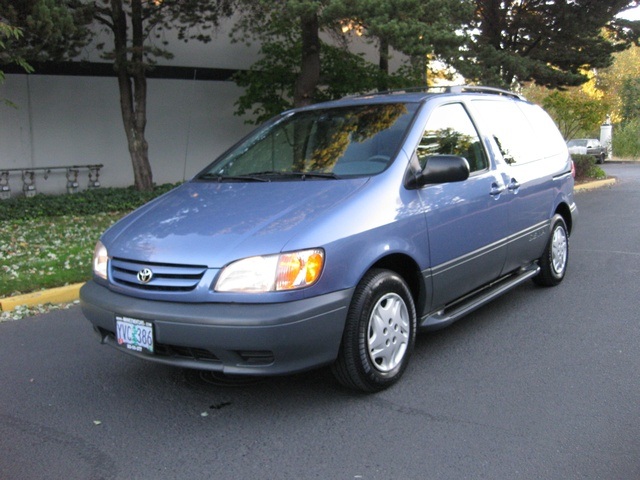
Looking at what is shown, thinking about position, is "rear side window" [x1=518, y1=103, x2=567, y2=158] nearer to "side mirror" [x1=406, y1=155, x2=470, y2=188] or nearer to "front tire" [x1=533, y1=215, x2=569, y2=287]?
"front tire" [x1=533, y1=215, x2=569, y2=287]

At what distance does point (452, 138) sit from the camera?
16.0ft

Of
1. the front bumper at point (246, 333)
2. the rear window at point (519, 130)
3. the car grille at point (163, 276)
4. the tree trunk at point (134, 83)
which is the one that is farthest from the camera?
the tree trunk at point (134, 83)

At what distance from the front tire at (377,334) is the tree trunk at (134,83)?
32.7 ft

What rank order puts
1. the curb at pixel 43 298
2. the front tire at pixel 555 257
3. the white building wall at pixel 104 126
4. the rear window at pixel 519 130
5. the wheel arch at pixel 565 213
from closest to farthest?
1. the rear window at pixel 519 130
2. the curb at pixel 43 298
3. the front tire at pixel 555 257
4. the wheel arch at pixel 565 213
5. the white building wall at pixel 104 126

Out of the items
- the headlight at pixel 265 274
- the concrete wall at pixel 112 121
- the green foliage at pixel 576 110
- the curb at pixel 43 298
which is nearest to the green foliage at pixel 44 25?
the concrete wall at pixel 112 121

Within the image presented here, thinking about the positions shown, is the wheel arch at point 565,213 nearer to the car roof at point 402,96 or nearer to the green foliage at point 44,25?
the car roof at point 402,96

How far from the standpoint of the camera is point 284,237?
11.5 feet

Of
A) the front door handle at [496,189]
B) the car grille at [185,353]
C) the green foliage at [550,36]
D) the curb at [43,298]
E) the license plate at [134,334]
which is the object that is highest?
the green foliage at [550,36]

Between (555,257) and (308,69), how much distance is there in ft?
29.2

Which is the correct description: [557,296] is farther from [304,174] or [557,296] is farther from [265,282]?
[265,282]

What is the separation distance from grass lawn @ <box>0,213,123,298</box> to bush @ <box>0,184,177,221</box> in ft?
1.19

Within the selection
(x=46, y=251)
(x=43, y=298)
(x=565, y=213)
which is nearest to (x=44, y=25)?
(x=46, y=251)

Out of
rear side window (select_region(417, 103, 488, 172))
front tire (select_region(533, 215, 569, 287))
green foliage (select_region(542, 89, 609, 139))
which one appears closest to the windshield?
rear side window (select_region(417, 103, 488, 172))

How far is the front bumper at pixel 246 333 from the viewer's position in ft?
11.0
